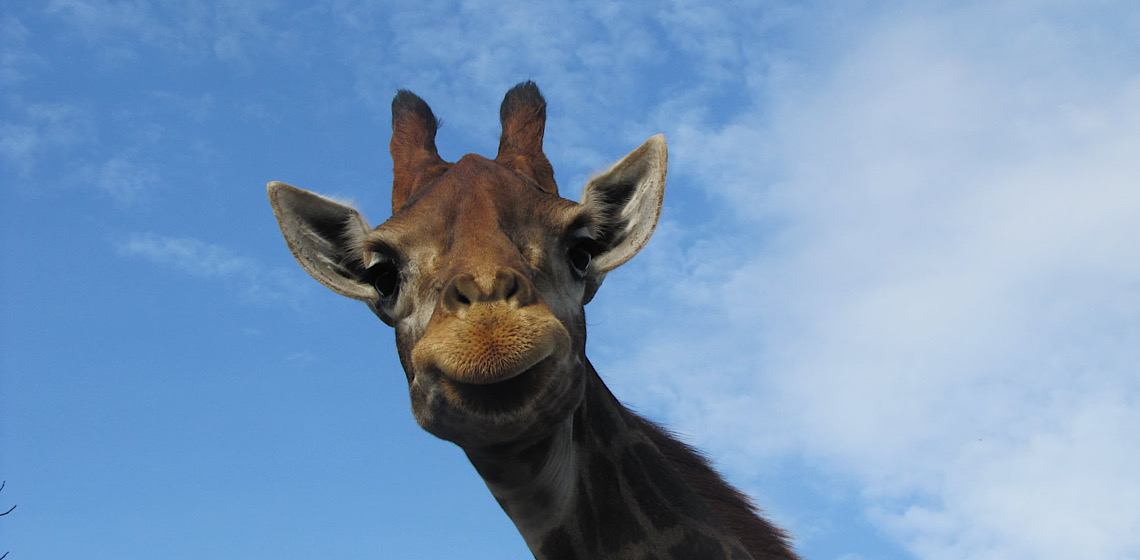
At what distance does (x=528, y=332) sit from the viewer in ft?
17.6

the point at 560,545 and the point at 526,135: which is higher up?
the point at 526,135

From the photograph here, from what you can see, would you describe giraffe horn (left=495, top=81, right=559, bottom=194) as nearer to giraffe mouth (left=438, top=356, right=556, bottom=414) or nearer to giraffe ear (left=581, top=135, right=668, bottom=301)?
giraffe ear (left=581, top=135, right=668, bottom=301)

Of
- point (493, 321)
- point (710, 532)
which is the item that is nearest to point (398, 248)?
point (493, 321)

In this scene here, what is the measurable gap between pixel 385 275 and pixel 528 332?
192 cm

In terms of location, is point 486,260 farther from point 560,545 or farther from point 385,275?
point 560,545

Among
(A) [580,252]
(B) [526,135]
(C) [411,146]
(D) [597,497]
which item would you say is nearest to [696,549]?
(D) [597,497]

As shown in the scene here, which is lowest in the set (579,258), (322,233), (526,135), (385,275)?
(385,275)

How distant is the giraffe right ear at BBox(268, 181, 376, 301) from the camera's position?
7.48 meters

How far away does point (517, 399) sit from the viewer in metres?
5.63

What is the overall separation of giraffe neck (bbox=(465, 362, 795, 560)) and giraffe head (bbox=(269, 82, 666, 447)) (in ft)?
1.76

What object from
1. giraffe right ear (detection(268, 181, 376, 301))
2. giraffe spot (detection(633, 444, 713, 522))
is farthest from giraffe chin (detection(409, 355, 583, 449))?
giraffe right ear (detection(268, 181, 376, 301))

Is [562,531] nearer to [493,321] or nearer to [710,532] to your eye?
[710,532]

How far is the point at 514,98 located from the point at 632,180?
7.11ft

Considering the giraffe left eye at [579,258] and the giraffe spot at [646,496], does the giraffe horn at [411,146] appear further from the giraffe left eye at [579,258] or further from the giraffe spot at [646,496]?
the giraffe spot at [646,496]
